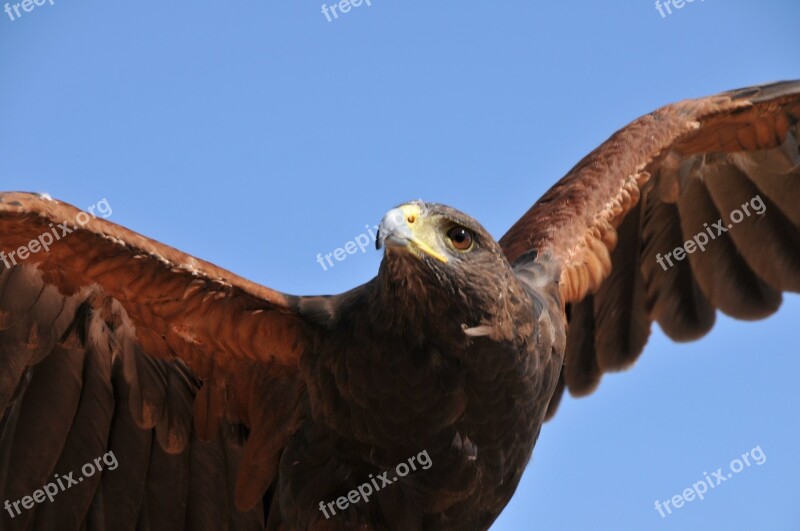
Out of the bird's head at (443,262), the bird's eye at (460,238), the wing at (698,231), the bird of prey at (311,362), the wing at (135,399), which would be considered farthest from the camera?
the wing at (698,231)

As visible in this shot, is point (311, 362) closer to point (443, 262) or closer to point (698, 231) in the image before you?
point (443, 262)

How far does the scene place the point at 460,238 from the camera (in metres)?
5.50

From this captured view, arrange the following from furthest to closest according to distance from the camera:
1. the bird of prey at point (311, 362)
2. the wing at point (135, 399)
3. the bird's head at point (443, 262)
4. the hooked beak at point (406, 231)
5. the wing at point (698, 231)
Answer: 1. the wing at point (698, 231)
2. the wing at point (135, 399)
3. the bird of prey at point (311, 362)
4. the bird's head at point (443, 262)
5. the hooked beak at point (406, 231)

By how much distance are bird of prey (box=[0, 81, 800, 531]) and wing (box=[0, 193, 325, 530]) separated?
1 centimetres

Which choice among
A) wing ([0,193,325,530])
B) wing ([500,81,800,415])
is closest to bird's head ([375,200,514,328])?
wing ([0,193,325,530])

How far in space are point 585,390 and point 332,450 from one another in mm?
3087

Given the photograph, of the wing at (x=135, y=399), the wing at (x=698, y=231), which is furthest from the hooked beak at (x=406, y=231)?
the wing at (x=698, y=231)

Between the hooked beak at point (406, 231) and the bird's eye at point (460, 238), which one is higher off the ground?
the hooked beak at point (406, 231)

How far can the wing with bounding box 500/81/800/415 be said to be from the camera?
802 centimetres

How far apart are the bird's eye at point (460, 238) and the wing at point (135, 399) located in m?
1.01

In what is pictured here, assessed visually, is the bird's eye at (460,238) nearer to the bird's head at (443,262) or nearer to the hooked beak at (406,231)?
the bird's head at (443,262)

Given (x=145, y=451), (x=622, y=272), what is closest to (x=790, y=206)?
(x=622, y=272)

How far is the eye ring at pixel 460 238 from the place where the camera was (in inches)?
216

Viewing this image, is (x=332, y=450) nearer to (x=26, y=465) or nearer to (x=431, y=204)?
(x=431, y=204)
